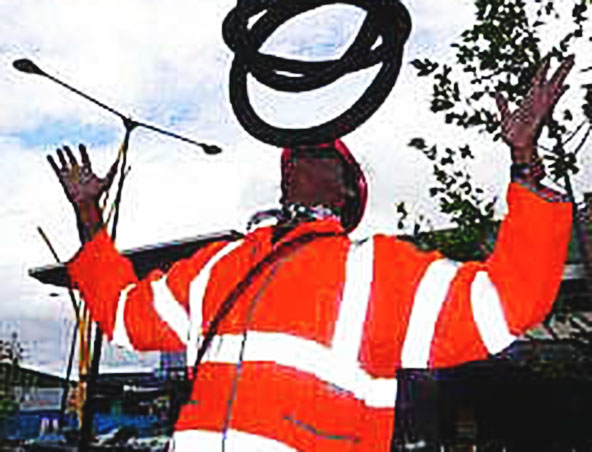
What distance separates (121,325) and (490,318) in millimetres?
1060

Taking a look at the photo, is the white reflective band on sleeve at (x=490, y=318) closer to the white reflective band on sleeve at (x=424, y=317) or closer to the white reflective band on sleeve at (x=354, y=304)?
the white reflective band on sleeve at (x=424, y=317)

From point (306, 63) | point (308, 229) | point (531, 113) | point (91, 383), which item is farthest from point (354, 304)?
point (91, 383)

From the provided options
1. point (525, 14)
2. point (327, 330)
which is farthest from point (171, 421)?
point (525, 14)

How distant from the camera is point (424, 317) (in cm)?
216

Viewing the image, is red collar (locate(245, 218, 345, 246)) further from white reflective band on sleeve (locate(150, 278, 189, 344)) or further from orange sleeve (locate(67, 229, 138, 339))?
orange sleeve (locate(67, 229, 138, 339))

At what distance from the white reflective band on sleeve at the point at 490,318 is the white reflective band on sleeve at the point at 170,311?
0.80m

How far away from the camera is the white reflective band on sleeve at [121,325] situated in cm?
269

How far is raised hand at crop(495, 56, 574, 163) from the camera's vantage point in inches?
81.0

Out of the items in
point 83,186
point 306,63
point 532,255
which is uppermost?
point 306,63

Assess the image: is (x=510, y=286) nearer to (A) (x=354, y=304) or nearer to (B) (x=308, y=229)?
(A) (x=354, y=304)

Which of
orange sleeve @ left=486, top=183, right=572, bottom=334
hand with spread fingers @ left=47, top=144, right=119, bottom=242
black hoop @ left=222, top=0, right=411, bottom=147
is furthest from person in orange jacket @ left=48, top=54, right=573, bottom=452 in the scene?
hand with spread fingers @ left=47, top=144, right=119, bottom=242

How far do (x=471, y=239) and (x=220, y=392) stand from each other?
4.08m

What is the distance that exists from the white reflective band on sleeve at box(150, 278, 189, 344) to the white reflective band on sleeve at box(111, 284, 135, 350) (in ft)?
0.34

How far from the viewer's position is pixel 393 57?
2.42 m
